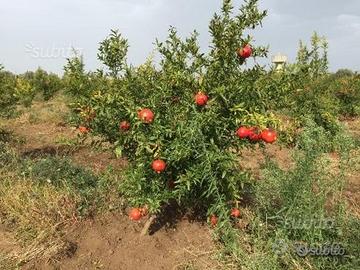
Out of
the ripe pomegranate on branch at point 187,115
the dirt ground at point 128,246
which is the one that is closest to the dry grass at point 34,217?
the dirt ground at point 128,246

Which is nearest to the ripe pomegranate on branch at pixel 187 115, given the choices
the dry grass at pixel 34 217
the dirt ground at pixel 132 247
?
the dirt ground at pixel 132 247

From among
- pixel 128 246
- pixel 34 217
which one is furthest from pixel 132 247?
pixel 34 217

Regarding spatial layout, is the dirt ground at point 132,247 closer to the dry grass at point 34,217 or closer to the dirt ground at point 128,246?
the dirt ground at point 128,246

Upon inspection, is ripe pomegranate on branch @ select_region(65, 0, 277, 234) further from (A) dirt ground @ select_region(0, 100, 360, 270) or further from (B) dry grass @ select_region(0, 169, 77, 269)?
(B) dry grass @ select_region(0, 169, 77, 269)

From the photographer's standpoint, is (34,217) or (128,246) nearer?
(128,246)

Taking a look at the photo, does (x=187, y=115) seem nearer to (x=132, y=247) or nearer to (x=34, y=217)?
(x=132, y=247)

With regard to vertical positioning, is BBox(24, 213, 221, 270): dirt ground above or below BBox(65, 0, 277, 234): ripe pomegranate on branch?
below

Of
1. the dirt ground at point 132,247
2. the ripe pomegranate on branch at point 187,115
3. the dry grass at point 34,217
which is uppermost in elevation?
the ripe pomegranate on branch at point 187,115

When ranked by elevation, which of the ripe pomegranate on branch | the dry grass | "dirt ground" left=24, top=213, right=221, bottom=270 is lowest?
"dirt ground" left=24, top=213, right=221, bottom=270

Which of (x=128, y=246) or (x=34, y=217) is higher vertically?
(x=34, y=217)

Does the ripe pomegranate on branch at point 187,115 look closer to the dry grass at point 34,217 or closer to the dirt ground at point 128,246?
the dirt ground at point 128,246

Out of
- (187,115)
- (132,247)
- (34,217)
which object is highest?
(187,115)

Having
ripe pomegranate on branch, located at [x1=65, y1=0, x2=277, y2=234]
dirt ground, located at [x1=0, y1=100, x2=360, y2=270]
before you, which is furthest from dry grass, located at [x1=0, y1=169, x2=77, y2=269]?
ripe pomegranate on branch, located at [x1=65, y1=0, x2=277, y2=234]

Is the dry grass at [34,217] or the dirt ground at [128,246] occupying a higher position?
the dry grass at [34,217]
